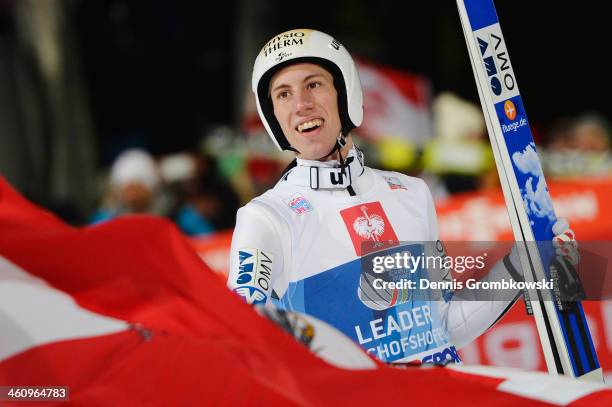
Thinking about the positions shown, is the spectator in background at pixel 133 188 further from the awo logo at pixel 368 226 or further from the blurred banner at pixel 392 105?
the awo logo at pixel 368 226

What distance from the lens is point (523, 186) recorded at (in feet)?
16.3

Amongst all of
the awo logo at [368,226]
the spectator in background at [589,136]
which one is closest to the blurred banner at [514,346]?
the awo logo at [368,226]

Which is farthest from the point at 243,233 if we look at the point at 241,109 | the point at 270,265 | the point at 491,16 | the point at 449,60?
the point at 449,60

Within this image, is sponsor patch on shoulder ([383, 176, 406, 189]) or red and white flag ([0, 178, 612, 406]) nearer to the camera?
red and white flag ([0, 178, 612, 406])

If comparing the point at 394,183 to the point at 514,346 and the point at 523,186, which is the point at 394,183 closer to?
the point at 523,186

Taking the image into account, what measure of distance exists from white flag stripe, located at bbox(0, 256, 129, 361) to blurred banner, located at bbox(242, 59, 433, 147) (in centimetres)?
561

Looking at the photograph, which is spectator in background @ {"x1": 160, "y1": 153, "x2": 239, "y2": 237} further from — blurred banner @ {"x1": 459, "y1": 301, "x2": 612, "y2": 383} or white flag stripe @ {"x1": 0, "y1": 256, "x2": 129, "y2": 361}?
white flag stripe @ {"x1": 0, "y1": 256, "x2": 129, "y2": 361}

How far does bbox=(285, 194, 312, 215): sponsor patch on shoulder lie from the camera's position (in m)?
4.75

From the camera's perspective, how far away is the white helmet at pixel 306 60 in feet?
15.8

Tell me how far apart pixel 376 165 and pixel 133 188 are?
71.5 inches

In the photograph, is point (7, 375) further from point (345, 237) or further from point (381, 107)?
point (381, 107)

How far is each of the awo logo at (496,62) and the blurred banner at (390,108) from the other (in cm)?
478

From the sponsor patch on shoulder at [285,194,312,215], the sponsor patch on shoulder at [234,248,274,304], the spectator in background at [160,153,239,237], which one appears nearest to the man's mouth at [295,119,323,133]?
the sponsor patch on shoulder at [285,194,312,215]

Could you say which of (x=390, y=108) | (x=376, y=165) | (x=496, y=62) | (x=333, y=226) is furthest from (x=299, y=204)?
(x=390, y=108)
